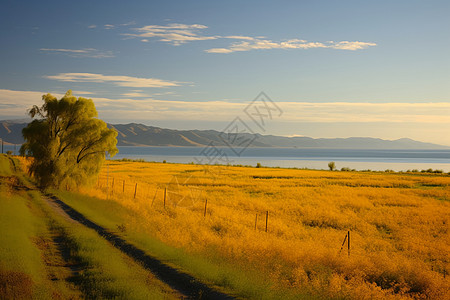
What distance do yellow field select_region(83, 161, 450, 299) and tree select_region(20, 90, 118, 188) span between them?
2.97m

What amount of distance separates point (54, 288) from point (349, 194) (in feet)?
118

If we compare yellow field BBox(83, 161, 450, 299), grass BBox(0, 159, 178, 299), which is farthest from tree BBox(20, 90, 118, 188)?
grass BBox(0, 159, 178, 299)

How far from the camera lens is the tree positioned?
40.0 metres

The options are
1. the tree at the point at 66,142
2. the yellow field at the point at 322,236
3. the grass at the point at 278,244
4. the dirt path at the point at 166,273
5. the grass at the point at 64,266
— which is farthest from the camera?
the tree at the point at 66,142

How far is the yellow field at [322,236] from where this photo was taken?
14.3m

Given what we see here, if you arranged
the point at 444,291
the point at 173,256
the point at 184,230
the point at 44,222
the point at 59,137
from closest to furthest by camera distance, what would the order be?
1. the point at 444,291
2. the point at 173,256
3. the point at 184,230
4. the point at 44,222
5. the point at 59,137

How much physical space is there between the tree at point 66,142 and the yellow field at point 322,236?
9.75 ft

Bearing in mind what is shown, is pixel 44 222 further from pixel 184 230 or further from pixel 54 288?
pixel 54 288

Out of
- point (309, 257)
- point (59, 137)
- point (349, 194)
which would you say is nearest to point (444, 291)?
point (309, 257)

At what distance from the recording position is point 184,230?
21312 mm

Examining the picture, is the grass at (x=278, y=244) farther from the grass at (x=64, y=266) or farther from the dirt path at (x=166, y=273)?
the dirt path at (x=166, y=273)

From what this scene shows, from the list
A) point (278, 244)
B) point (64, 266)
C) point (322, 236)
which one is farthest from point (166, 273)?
point (322, 236)

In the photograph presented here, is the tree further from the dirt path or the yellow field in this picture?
the dirt path

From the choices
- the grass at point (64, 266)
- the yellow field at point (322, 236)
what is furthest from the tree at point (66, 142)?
the grass at point (64, 266)
